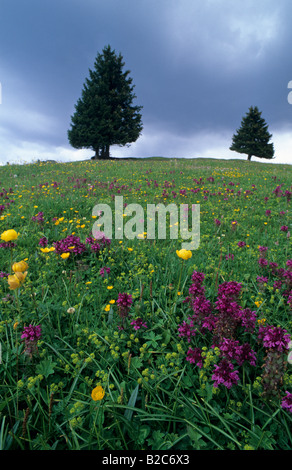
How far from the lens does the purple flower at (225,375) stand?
165cm

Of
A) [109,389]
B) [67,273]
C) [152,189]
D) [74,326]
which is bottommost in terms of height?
[109,389]

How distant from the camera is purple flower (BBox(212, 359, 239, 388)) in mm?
1651

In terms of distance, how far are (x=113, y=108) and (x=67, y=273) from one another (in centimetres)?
3806

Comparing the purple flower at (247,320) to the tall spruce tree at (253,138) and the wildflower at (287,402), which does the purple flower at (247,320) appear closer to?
the wildflower at (287,402)

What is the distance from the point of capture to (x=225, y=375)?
169cm

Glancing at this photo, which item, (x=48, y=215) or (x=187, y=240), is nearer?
(x=187, y=240)

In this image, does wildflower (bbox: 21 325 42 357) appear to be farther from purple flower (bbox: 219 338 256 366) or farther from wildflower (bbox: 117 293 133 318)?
purple flower (bbox: 219 338 256 366)

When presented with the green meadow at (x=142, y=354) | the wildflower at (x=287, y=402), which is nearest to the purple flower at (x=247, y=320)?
the green meadow at (x=142, y=354)

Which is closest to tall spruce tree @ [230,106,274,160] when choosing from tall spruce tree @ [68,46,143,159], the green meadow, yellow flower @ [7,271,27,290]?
tall spruce tree @ [68,46,143,159]

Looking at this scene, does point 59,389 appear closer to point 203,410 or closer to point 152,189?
point 203,410

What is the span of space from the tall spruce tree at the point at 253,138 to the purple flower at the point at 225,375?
2134 inches

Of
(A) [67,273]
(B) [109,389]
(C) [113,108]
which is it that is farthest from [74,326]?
(C) [113,108]

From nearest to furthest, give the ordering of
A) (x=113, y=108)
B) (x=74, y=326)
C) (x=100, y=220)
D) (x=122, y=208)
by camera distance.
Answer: (x=74, y=326) → (x=100, y=220) → (x=122, y=208) → (x=113, y=108)

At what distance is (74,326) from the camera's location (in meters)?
2.24
